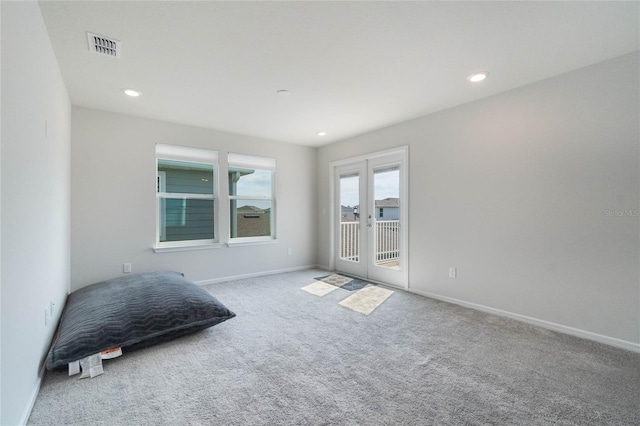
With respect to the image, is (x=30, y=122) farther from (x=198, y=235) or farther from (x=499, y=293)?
(x=499, y=293)

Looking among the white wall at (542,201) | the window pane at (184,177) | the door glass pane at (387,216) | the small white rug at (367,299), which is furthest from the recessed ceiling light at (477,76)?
the window pane at (184,177)

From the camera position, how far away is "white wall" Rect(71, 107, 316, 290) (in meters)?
3.53

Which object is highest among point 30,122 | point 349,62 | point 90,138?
point 349,62

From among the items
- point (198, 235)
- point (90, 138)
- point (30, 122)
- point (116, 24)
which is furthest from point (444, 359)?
point (90, 138)

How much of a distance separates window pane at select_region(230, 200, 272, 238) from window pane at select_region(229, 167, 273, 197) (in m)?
0.15

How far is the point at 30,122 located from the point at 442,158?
3849 mm

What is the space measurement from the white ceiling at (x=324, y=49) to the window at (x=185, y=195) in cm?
92

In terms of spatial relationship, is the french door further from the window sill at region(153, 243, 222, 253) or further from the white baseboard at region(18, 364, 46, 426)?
the white baseboard at region(18, 364, 46, 426)

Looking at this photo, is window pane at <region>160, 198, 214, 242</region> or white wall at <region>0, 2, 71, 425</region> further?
window pane at <region>160, 198, 214, 242</region>

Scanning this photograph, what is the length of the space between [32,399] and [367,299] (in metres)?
3.08

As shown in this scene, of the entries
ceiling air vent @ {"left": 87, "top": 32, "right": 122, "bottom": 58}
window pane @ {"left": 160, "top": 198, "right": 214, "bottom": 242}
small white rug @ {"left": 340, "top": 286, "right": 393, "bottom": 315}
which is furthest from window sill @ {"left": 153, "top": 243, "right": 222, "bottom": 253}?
ceiling air vent @ {"left": 87, "top": 32, "right": 122, "bottom": 58}

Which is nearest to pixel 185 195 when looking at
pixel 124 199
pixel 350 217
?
pixel 124 199

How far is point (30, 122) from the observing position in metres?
1.72

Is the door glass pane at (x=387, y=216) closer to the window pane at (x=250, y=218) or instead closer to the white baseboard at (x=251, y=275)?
Answer: the white baseboard at (x=251, y=275)
